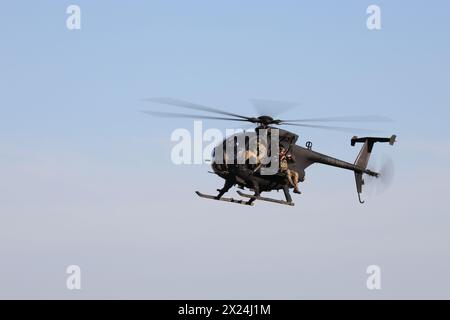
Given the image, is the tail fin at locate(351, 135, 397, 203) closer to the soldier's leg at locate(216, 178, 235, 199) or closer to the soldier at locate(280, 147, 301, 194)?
the soldier at locate(280, 147, 301, 194)

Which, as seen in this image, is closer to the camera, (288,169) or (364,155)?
(288,169)

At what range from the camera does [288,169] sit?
195 ft

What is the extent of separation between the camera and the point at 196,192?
57.8 metres

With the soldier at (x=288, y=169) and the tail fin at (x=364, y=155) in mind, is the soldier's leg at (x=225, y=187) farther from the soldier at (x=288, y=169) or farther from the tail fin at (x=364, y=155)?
the tail fin at (x=364, y=155)

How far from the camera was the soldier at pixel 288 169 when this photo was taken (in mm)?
59094

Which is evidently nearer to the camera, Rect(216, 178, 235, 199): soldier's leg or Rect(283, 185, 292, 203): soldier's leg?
Rect(216, 178, 235, 199): soldier's leg

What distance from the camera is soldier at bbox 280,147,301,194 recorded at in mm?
59094

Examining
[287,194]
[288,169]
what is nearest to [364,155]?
[288,169]

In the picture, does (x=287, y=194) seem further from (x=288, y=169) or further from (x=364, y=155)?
(x=364, y=155)

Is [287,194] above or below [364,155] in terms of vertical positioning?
below

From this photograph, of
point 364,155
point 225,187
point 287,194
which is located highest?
point 364,155
